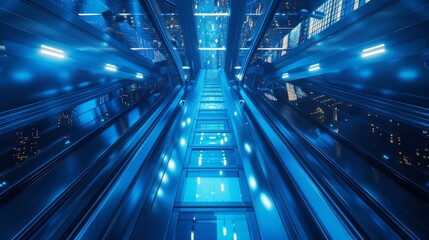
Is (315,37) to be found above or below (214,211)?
above

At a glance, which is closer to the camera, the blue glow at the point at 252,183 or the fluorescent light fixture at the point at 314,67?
the blue glow at the point at 252,183

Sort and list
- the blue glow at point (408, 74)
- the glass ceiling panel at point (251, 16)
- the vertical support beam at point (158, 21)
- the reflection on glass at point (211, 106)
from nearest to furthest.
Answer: the blue glow at point (408, 74) → the vertical support beam at point (158, 21) → the glass ceiling panel at point (251, 16) → the reflection on glass at point (211, 106)

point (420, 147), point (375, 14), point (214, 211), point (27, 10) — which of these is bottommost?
point (214, 211)

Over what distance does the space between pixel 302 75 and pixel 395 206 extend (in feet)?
14.6

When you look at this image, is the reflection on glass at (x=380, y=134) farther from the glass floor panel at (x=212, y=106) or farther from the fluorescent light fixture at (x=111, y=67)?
the fluorescent light fixture at (x=111, y=67)

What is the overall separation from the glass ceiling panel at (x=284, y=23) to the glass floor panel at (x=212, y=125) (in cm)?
271

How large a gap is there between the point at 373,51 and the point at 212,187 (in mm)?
2811

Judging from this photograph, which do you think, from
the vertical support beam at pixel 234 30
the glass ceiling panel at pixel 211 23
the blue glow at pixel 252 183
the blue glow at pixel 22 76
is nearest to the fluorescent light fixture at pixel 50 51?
the blue glow at pixel 22 76

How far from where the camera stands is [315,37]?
400 centimetres

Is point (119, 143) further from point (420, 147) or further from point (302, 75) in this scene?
point (302, 75)

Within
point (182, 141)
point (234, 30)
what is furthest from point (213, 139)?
point (234, 30)

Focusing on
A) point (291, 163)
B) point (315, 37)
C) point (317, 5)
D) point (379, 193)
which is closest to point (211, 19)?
point (317, 5)

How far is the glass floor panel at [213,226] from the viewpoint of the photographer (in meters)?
1.66

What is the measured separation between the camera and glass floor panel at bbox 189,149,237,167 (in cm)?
274
